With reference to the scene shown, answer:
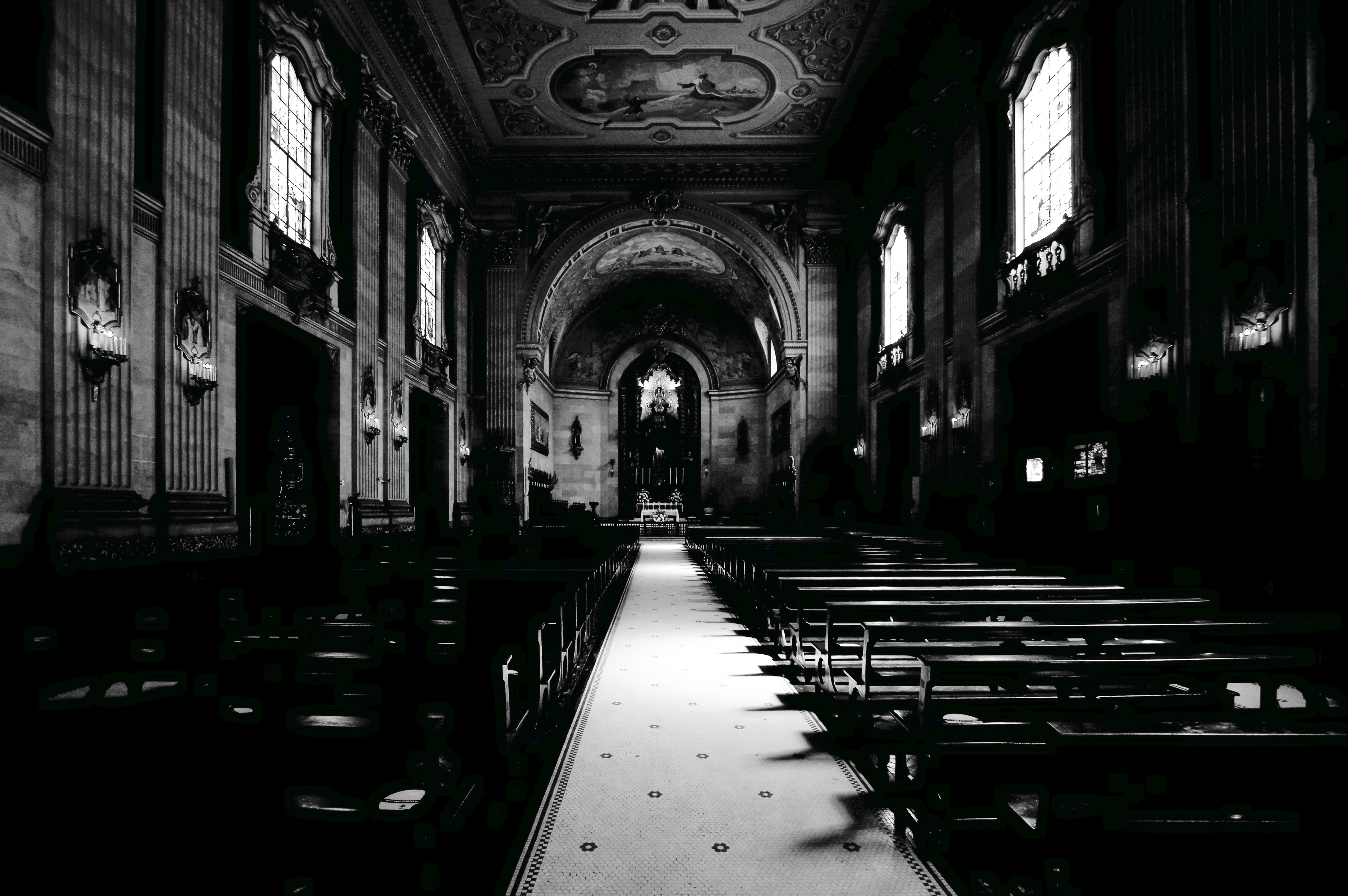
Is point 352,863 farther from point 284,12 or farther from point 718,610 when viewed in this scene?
point 284,12

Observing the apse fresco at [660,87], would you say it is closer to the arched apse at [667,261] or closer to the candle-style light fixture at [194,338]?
the arched apse at [667,261]

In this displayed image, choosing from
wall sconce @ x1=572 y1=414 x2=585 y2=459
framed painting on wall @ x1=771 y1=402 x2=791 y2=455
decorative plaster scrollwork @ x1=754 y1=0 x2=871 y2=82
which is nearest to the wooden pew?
decorative plaster scrollwork @ x1=754 y1=0 x2=871 y2=82

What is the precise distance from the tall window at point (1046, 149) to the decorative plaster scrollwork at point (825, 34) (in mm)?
4414

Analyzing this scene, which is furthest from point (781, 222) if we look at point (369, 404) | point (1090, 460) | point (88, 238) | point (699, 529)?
point (88, 238)

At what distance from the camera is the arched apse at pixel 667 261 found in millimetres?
20984

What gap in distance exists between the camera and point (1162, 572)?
760cm

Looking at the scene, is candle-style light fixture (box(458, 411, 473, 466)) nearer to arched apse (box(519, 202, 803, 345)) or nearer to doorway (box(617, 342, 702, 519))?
arched apse (box(519, 202, 803, 345))

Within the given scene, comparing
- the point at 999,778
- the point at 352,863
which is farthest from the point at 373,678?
the point at 999,778

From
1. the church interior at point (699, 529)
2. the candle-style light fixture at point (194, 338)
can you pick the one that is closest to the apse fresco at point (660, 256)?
the church interior at point (699, 529)

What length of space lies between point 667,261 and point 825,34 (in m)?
11.3

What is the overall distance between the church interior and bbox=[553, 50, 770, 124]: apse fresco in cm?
10

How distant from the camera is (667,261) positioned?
25969mm

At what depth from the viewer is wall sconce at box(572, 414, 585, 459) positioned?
1188 inches

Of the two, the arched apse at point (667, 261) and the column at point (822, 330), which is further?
the arched apse at point (667, 261)
